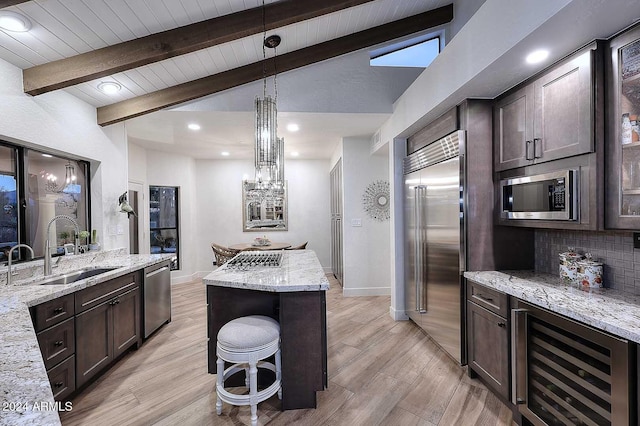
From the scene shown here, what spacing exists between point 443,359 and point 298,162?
15.7ft

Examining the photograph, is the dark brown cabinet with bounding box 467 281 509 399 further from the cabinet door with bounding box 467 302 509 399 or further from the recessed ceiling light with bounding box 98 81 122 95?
the recessed ceiling light with bounding box 98 81 122 95

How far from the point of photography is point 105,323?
2.51 m

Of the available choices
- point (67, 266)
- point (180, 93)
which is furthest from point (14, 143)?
point (180, 93)

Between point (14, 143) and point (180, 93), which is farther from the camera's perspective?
point (180, 93)

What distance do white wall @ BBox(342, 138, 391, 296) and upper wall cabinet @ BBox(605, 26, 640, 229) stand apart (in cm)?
325

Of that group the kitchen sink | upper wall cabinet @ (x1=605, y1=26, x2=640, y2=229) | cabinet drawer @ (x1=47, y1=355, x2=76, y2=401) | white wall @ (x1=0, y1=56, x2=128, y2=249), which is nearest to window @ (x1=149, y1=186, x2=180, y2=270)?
white wall @ (x1=0, y1=56, x2=128, y2=249)

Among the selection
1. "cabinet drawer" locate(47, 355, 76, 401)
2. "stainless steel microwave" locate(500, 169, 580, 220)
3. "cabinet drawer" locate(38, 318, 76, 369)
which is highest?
"stainless steel microwave" locate(500, 169, 580, 220)

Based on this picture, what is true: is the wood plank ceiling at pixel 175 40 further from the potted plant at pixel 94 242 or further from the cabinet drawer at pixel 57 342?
the cabinet drawer at pixel 57 342

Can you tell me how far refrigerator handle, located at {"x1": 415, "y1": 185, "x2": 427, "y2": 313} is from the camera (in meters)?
3.12

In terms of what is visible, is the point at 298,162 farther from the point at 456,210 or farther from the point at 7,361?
the point at 7,361

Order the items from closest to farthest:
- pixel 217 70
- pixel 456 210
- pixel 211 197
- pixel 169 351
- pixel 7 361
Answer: pixel 7 361 → pixel 456 210 → pixel 169 351 → pixel 217 70 → pixel 211 197

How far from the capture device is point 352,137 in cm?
465

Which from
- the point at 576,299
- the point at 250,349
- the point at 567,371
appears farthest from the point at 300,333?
the point at 576,299

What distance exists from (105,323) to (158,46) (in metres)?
2.39
